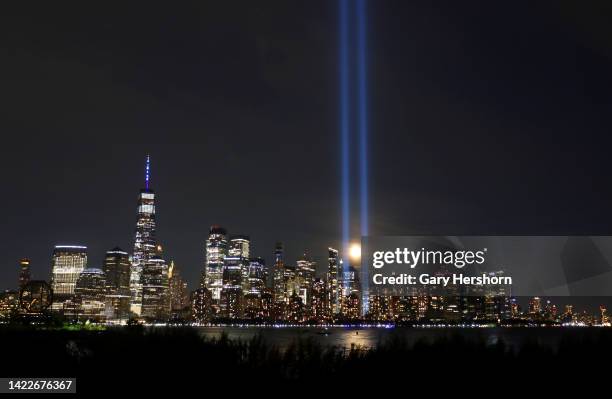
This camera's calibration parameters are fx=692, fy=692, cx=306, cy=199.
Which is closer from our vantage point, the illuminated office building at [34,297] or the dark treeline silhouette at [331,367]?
the dark treeline silhouette at [331,367]

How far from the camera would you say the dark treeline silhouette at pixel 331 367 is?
16.2m

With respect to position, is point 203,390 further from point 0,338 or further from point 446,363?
point 0,338

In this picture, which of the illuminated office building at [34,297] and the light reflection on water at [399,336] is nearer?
the light reflection on water at [399,336]

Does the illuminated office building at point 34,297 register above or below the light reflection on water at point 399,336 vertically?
above

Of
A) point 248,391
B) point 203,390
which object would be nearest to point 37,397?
point 203,390

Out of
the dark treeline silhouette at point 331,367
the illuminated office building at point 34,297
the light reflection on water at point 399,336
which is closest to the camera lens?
the dark treeline silhouette at point 331,367

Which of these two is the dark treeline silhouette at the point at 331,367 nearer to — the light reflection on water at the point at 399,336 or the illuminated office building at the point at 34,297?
the light reflection on water at the point at 399,336

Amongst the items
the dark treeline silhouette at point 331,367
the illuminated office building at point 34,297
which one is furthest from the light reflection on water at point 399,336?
the illuminated office building at point 34,297

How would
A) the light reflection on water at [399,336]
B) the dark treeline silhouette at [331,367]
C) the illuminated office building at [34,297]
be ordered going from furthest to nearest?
the illuminated office building at [34,297]
the light reflection on water at [399,336]
the dark treeline silhouette at [331,367]

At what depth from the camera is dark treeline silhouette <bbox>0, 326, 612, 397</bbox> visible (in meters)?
16.2

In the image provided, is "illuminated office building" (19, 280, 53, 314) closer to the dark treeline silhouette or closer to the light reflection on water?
the light reflection on water

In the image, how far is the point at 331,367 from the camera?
57.8 feet

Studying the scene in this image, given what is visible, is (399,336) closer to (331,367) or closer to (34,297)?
(331,367)

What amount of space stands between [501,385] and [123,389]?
9.33 meters
